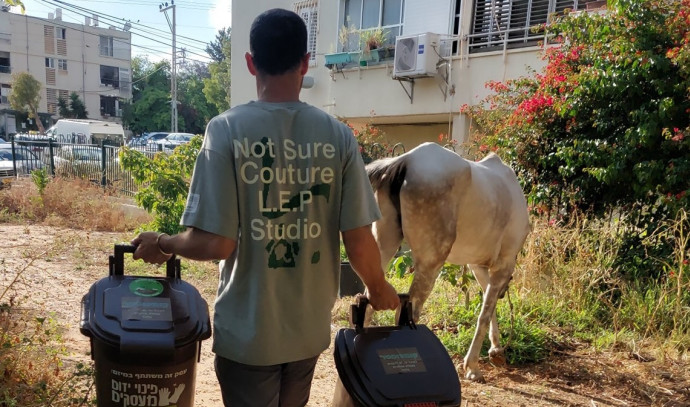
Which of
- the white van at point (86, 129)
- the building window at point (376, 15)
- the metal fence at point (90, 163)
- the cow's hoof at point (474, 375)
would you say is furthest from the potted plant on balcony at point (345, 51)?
the white van at point (86, 129)

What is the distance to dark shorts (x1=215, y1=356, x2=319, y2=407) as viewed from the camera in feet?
6.01

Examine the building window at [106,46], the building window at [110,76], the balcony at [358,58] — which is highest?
the building window at [106,46]

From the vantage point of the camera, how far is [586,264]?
5.64m

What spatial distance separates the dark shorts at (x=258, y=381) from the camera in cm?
183

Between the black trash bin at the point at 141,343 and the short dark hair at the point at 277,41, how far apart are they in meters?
0.79

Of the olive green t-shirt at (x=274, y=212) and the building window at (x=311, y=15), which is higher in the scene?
the building window at (x=311, y=15)

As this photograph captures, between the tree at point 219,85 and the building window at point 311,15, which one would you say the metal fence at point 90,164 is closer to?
the building window at point 311,15

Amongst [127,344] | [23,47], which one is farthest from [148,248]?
[23,47]

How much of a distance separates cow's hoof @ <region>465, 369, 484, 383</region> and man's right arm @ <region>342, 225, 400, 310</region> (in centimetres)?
245

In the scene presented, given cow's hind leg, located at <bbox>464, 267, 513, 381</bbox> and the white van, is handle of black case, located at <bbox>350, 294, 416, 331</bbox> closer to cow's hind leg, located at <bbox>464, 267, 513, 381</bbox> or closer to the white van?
cow's hind leg, located at <bbox>464, 267, 513, 381</bbox>

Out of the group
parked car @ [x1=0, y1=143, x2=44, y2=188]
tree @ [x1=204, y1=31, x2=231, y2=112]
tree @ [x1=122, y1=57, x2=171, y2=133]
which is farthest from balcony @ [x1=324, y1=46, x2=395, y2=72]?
tree @ [x1=122, y1=57, x2=171, y2=133]

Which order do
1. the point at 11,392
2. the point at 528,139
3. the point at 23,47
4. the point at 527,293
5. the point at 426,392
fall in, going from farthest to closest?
the point at 23,47
the point at 528,139
the point at 527,293
the point at 11,392
the point at 426,392

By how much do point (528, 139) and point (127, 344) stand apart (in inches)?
257

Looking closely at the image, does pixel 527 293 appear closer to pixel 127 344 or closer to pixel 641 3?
pixel 641 3
